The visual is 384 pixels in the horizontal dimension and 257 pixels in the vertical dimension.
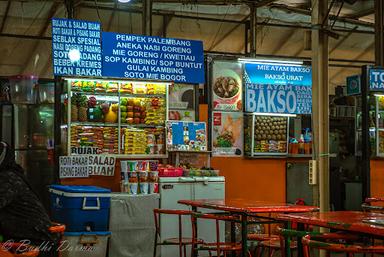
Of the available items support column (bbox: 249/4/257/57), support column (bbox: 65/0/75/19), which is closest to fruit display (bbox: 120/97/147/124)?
support column (bbox: 65/0/75/19)

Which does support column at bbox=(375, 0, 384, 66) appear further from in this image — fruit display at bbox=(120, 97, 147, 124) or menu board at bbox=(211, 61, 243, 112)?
fruit display at bbox=(120, 97, 147, 124)

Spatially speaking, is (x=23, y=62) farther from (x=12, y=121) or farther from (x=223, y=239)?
(x=223, y=239)

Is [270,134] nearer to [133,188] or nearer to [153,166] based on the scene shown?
[153,166]

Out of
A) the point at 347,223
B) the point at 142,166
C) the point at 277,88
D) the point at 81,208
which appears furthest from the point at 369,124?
the point at 347,223

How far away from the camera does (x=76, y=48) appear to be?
8.56m

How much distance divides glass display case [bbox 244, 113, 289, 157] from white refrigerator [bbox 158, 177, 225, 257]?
5.68 ft

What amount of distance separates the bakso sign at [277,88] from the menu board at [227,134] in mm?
306

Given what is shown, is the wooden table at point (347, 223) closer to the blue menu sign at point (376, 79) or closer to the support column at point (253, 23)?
the blue menu sign at point (376, 79)

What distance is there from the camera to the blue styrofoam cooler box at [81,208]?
22.4ft

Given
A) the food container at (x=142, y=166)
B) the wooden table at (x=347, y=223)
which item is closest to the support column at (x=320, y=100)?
the food container at (x=142, y=166)

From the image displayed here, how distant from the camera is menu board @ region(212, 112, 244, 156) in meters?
10.1

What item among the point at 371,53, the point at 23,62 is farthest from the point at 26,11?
the point at 371,53

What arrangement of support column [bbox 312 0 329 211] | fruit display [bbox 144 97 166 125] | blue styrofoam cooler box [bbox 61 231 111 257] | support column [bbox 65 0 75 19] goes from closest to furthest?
blue styrofoam cooler box [bbox 61 231 111 257] < support column [bbox 312 0 329 211] < fruit display [bbox 144 97 166 125] < support column [bbox 65 0 75 19]

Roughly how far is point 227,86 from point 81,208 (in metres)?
4.15
